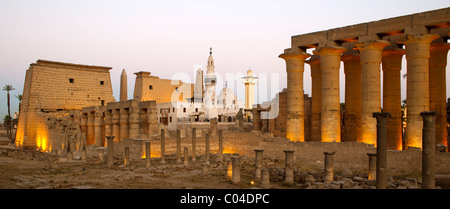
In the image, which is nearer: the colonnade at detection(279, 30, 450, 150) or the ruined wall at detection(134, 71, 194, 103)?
the colonnade at detection(279, 30, 450, 150)

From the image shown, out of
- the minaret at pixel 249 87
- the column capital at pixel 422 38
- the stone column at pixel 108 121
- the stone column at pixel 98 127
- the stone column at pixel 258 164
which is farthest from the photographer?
the minaret at pixel 249 87

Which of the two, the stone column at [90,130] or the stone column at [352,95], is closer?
the stone column at [352,95]

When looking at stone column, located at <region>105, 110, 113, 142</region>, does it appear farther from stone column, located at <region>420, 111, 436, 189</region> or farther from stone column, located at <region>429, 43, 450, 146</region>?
stone column, located at <region>420, 111, 436, 189</region>

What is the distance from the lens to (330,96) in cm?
2322

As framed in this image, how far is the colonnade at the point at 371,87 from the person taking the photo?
66.6 feet

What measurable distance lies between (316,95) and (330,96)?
3502 millimetres

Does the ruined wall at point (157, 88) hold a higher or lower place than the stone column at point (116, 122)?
higher

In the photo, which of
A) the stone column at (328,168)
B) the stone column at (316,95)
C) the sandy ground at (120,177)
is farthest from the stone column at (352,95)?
the stone column at (328,168)

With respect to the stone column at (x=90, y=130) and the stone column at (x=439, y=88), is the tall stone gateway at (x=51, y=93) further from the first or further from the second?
the stone column at (x=439, y=88)

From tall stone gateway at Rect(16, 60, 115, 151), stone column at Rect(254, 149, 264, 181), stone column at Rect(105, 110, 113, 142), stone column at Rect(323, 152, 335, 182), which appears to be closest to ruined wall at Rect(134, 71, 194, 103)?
tall stone gateway at Rect(16, 60, 115, 151)

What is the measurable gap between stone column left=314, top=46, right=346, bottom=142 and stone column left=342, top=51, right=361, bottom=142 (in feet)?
9.34

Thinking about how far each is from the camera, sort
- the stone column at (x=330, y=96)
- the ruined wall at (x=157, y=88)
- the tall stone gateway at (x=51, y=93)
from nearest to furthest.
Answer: the stone column at (x=330, y=96) → the tall stone gateway at (x=51, y=93) → the ruined wall at (x=157, y=88)

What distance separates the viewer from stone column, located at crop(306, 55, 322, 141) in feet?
87.7
